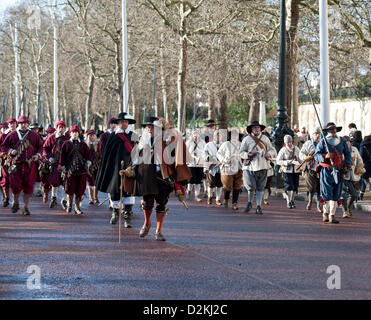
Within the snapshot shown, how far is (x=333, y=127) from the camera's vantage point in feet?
44.8

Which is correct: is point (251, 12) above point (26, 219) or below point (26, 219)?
above

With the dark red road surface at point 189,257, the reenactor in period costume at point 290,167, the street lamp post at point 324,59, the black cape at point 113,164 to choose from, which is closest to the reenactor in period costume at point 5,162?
the dark red road surface at point 189,257

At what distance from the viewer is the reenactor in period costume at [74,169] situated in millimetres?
15062

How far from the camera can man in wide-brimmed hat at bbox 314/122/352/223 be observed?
1349cm

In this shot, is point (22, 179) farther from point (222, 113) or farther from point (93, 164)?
point (222, 113)

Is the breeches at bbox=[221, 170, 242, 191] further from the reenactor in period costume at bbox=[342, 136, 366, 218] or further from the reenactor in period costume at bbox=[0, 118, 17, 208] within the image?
the reenactor in period costume at bbox=[0, 118, 17, 208]

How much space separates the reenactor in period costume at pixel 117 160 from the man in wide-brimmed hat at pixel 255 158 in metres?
3.26

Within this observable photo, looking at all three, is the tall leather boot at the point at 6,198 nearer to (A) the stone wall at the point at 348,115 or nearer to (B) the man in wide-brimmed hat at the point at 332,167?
(B) the man in wide-brimmed hat at the point at 332,167

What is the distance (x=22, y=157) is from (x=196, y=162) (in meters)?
5.62

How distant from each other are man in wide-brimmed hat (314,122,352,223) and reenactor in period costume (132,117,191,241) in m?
3.55

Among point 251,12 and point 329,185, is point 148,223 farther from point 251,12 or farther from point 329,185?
point 251,12

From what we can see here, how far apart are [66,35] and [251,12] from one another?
94.5ft

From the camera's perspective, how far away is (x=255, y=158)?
50.3ft
